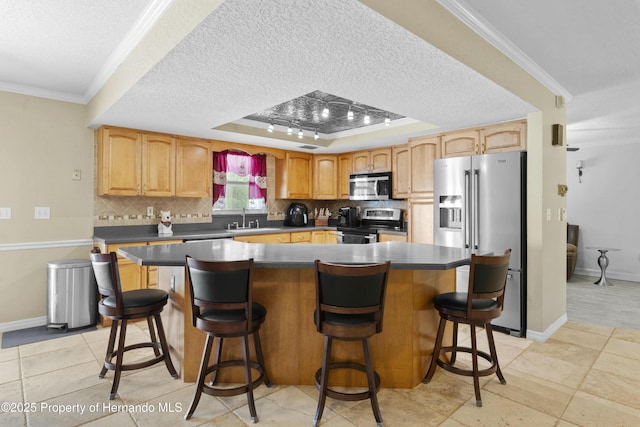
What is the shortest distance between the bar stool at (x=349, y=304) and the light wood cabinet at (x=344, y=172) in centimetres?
396

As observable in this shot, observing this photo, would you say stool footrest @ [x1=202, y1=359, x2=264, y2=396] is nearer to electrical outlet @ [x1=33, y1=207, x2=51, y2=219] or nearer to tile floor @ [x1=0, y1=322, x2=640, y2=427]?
tile floor @ [x1=0, y1=322, x2=640, y2=427]

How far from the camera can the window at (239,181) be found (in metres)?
5.24

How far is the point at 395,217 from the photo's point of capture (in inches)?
215


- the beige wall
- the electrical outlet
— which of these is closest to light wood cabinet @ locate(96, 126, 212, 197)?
the beige wall

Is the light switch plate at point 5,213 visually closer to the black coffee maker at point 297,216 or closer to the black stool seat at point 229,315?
the black stool seat at point 229,315

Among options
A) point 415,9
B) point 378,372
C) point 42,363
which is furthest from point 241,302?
point 42,363

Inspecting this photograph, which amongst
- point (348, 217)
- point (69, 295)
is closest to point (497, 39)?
point (348, 217)

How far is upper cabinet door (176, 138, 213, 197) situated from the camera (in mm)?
4520

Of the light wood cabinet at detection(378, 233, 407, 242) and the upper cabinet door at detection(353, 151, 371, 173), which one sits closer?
the light wood cabinet at detection(378, 233, 407, 242)

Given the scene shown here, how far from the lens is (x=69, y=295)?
3.59m

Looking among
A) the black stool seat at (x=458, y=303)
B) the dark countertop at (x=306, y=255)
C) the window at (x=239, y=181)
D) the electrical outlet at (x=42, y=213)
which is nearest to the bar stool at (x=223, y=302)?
the dark countertop at (x=306, y=255)

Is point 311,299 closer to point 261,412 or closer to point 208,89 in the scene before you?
point 261,412

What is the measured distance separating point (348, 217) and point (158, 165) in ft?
9.85

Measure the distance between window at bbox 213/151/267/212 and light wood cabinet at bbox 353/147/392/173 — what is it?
1.54 metres
